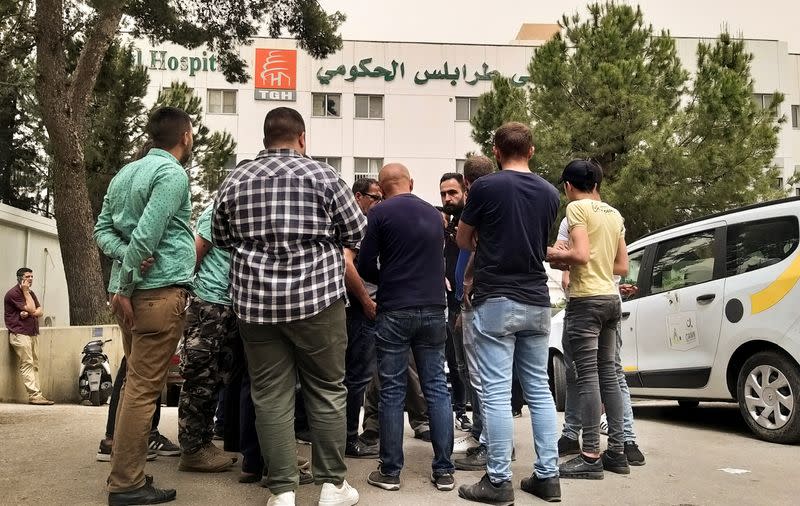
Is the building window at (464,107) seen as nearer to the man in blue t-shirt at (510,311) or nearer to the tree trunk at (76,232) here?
the tree trunk at (76,232)

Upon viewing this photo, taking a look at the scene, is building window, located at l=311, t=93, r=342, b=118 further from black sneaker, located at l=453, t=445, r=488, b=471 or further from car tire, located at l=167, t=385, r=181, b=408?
black sneaker, located at l=453, t=445, r=488, b=471

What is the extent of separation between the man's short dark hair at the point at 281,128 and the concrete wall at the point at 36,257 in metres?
10.3

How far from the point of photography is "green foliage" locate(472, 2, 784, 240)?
1709 centimetres

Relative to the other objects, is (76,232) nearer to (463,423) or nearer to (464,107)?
(463,423)

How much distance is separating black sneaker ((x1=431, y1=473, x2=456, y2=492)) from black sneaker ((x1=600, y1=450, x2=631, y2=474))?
109 centimetres

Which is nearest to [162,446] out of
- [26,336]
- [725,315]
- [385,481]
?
[385,481]

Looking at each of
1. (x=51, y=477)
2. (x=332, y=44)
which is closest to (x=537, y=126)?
(x=332, y=44)

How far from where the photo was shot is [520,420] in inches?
260

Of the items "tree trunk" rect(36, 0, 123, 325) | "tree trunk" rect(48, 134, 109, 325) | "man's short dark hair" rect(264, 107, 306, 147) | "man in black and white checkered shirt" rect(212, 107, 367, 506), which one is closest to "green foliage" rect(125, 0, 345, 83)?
"tree trunk" rect(36, 0, 123, 325)

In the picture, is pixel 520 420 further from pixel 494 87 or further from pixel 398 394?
pixel 494 87

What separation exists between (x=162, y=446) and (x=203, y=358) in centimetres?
109

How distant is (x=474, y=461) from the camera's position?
14.9 ft

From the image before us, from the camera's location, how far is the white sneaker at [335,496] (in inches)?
140

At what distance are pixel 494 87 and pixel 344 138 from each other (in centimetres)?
1319
